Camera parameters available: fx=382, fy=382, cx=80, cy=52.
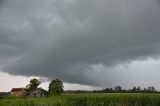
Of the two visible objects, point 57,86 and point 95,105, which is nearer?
point 95,105

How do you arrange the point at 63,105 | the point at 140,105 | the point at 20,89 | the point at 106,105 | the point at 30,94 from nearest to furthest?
the point at 63,105, the point at 106,105, the point at 140,105, the point at 30,94, the point at 20,89

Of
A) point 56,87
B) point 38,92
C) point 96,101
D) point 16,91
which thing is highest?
point 56,87

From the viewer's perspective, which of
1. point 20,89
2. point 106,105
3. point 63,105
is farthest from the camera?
point 20,89

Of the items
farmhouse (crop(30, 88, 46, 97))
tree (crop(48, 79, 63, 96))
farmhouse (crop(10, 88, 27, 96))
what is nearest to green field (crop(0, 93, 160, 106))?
farmhouse (crop(30, 88, 46, 97))

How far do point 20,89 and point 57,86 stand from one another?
30.4 m

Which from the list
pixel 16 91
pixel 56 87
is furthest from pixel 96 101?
pixel 16 91

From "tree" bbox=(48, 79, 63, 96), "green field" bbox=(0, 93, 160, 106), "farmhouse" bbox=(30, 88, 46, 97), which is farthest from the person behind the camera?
"tree" bbox=(48, 79, 63, 96)

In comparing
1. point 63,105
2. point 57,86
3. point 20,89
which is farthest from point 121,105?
point 20,89

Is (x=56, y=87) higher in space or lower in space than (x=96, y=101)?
higher

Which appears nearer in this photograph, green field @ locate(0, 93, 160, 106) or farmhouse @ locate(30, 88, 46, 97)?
green field @ locate(0, 93, 160, 106)

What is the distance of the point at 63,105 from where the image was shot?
39.2 metres

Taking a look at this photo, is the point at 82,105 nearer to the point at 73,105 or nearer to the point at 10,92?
the point at 73,105

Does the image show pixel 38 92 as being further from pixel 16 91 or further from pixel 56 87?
pixel 16 91

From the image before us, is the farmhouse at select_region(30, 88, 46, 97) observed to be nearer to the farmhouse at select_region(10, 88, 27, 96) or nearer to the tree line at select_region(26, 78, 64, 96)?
the tree line at select_region(26, 78, 64, 96)
